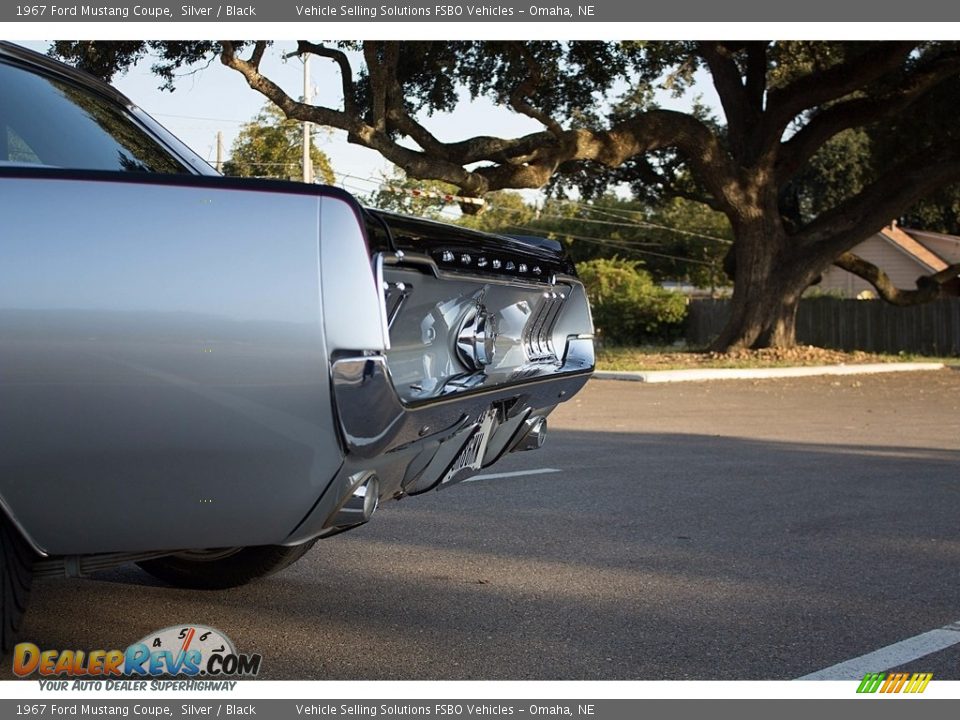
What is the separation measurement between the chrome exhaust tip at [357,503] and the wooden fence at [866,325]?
1233 inches

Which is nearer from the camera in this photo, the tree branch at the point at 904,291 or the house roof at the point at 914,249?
the tree branch at the point at 904,291

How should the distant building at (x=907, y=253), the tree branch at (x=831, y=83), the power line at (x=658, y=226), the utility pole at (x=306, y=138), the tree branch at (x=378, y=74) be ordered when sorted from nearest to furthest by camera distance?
the tree branch at (x=378, y=74), the tree branch at (x=831, y=83), the utility pole at (x=306, y=138), the distant building at (x=907, y=253), the power line at (x=658, y=226)

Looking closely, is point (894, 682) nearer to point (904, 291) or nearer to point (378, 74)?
point (378, 74)

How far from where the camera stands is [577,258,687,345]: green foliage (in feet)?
121

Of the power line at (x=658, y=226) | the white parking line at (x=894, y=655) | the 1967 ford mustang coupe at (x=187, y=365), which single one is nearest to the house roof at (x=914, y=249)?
the power line at (x=658, y=226)

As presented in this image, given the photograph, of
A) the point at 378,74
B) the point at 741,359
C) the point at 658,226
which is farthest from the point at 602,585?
the point at 658,226

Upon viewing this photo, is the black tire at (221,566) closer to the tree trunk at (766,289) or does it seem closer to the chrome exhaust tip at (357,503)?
the chrome exhaust tip at (357,503)

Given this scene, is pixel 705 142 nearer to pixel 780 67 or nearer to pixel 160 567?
pixel 780 67

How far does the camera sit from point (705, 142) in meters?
23.2

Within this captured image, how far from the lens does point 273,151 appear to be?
37719 millimetres

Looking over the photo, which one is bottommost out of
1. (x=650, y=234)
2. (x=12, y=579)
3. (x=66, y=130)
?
(x=12, y=579)

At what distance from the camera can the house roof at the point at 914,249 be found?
45.8m

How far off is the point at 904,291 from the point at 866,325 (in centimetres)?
764

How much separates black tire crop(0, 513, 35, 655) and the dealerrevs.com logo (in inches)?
14.3
